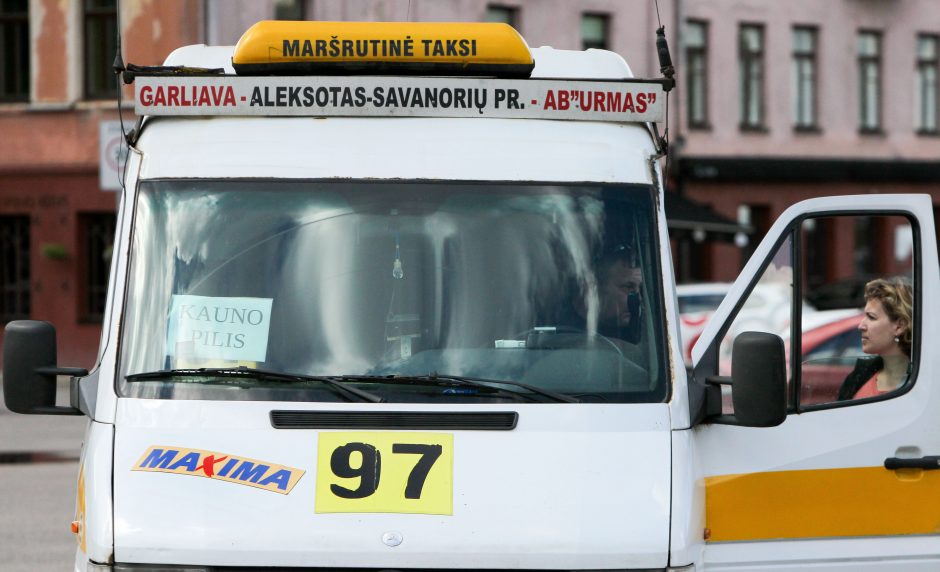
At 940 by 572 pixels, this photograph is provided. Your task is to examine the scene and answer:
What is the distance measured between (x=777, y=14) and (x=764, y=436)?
112 feet

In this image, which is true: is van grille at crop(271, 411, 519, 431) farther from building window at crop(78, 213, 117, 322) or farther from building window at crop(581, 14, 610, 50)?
building window at crop(581, 14, 610, 50)

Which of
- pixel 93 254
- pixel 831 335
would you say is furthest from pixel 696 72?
pixel 831 335

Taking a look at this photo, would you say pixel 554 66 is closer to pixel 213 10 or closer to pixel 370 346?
pixel 370 346

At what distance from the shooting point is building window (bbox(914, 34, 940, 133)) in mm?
41156

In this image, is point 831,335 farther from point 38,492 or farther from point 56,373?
point 56,373

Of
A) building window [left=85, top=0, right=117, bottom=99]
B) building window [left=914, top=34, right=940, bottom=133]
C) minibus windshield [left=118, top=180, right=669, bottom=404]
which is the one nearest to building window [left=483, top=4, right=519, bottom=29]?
building window [left=85, top=0, right=117, bottom=99]

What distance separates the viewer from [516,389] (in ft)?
16.7

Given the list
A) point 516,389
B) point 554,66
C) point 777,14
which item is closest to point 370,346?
point 516,389

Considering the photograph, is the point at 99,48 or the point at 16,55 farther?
the point at 16,55

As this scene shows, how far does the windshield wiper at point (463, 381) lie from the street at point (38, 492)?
4.98 meters

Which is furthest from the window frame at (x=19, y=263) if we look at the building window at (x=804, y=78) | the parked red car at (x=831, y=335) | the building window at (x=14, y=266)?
the parked red car at (x=831, y=335)

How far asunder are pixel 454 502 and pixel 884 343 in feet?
6.28

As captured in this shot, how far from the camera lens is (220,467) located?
4.88 m

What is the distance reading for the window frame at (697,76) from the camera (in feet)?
123
